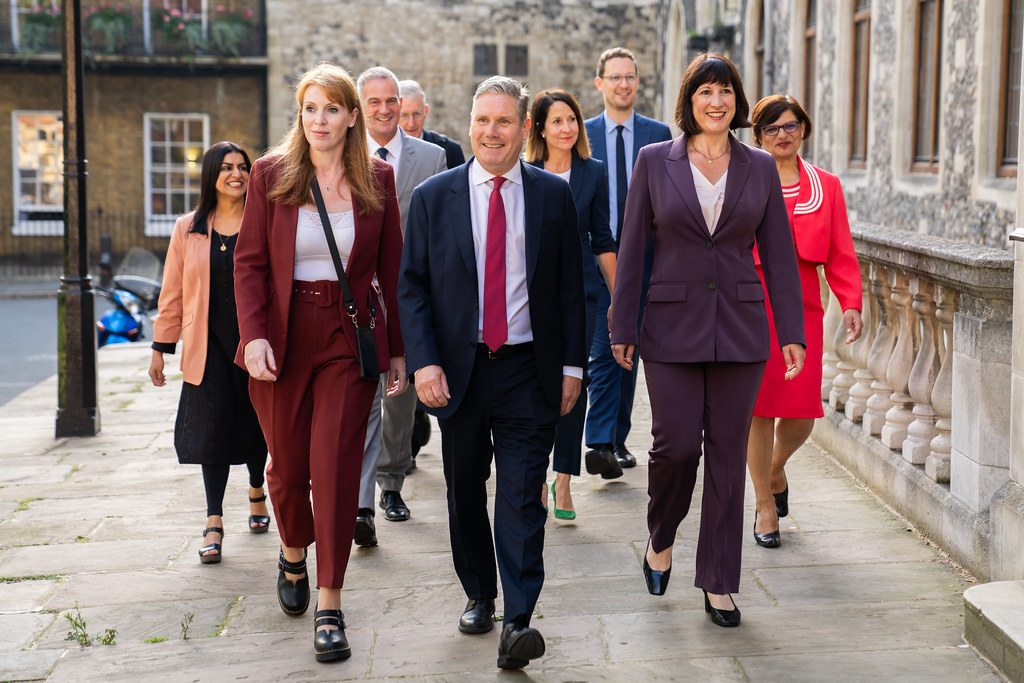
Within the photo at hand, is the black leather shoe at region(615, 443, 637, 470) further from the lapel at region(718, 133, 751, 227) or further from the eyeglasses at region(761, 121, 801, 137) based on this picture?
the lapel at region(718, 133, 751, 227)

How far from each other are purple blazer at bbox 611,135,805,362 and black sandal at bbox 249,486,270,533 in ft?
7.04

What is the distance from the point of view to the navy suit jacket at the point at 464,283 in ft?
12.2

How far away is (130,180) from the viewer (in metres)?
26.2

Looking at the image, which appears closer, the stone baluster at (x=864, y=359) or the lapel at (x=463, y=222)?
the lapel at (x=463, y=222)

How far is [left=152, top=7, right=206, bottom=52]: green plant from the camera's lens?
2545 centimetres

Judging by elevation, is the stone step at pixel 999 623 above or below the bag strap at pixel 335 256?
below

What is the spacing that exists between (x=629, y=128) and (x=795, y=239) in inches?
58.5

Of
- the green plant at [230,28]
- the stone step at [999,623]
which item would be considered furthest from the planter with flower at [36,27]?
the stone step at [999,623]

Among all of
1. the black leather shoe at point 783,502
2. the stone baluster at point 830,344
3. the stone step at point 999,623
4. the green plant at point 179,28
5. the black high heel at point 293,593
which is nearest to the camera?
the stone step at point 999,623

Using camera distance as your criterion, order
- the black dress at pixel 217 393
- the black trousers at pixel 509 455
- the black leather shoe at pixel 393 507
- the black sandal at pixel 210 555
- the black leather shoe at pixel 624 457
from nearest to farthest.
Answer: the black trousers at pixel 509 455 < the black sandal at pixel 210 555 < the black dress at pixel 217 393 < the black leather shoe at pixel 393 507 < the black leather shoe at pixel 624 457

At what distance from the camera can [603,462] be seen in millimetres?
Result: 5922

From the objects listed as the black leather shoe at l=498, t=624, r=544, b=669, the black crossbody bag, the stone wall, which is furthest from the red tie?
the stone wall

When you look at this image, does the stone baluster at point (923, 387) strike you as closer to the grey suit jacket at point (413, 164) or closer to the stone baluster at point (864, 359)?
the stone baluster at point (864, 359)

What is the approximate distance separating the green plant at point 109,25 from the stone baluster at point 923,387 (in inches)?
924
